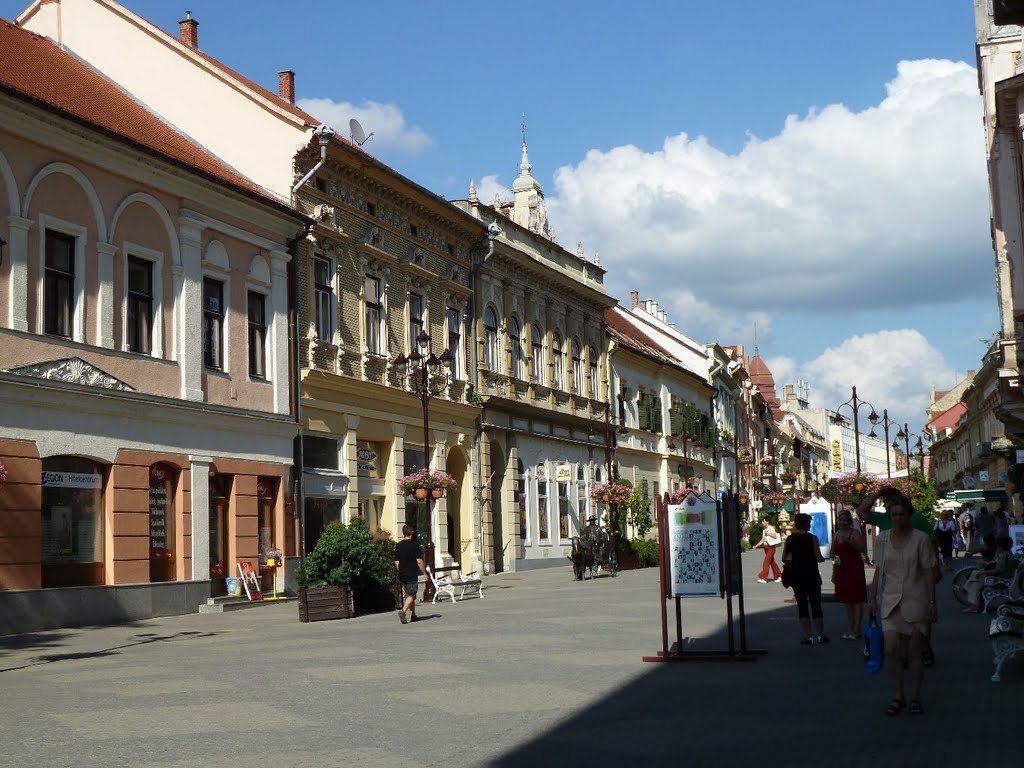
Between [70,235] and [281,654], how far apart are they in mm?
9841

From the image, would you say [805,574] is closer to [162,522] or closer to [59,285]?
[162,522]

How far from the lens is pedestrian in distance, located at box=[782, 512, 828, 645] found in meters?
16.7

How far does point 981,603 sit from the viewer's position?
835 inches

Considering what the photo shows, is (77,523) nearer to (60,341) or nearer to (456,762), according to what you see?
(60,341)

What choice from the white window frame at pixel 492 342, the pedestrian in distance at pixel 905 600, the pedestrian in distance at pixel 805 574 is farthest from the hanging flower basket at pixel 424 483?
the pedestrian in distance at pixel 905 600

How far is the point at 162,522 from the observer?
25.0 metres

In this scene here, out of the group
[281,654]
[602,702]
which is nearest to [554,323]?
[281,654]

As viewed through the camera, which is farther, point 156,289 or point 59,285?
point 156,289

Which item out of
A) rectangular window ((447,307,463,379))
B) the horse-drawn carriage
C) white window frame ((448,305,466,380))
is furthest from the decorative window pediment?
rectangular window ((447,307,463,379))

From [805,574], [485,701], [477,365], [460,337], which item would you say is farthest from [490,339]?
[485,701]

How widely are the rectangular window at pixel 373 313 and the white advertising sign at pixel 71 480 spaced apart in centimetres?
→ 1074

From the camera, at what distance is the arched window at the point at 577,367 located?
160 ft

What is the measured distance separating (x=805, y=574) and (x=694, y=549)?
7.92 feet

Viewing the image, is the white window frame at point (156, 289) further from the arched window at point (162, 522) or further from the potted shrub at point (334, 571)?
the potted shrub at point (334, 571)
